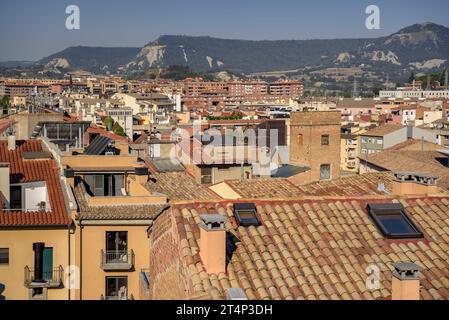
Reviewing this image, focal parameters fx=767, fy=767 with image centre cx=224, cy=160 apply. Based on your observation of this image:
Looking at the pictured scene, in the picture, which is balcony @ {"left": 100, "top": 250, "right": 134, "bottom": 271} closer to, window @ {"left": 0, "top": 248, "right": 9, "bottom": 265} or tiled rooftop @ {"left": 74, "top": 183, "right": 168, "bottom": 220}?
tiled rooftop @ {"left": 74, "top": 183, "right": 168, "bottom": 220}

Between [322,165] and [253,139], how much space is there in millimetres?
6051

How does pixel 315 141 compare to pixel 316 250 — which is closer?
pixel 316 250

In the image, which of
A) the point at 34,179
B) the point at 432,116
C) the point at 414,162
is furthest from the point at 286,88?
the point at 34,179

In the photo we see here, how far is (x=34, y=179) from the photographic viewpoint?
441 inches

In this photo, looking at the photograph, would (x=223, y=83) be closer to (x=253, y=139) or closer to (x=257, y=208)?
(x=253, y=139)

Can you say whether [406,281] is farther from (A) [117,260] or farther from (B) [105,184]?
(B) [105,184]

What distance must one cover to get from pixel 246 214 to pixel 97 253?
4226 millimetres

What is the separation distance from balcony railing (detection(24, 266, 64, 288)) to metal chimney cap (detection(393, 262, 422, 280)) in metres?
5.91

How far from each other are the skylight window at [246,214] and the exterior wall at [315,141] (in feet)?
32.8

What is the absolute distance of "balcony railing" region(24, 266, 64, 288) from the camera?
9734 millimetres

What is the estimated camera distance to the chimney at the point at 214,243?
5363 mm
